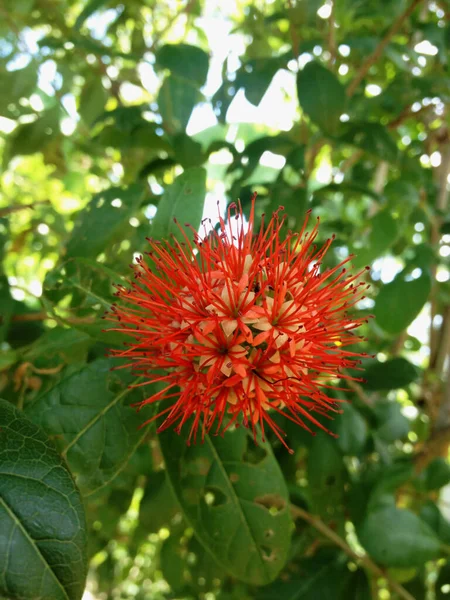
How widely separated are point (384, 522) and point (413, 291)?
576mm

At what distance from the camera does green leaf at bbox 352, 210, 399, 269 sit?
58.4 inches

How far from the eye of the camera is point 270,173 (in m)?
2.87

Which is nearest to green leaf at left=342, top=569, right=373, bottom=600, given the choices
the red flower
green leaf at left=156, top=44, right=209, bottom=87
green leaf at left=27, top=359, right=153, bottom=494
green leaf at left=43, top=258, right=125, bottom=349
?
the red flower

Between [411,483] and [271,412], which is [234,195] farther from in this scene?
[411,483]

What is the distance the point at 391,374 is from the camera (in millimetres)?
1474

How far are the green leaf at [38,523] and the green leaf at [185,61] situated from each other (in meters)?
1.08

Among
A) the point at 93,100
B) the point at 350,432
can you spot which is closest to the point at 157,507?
Answer: the point at 350,432

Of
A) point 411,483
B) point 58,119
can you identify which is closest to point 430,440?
point 411,483

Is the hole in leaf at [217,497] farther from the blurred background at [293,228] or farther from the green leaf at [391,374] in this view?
the green leaf at [391,374]

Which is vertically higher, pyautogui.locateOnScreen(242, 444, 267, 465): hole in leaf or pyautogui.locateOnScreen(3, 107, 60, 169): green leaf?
pyautogui.locateOnScreen(3, 107, 60, 169): green leaf

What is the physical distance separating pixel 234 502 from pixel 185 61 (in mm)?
1139

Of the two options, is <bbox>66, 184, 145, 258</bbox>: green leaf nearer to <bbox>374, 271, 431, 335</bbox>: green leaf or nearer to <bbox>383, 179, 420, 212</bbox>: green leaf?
<bbox>374, 271, 431, 335</bbox>: green leaf

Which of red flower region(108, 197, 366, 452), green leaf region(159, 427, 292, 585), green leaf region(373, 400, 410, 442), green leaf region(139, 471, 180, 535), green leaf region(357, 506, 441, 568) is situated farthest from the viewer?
green leaf region(373, 400, 410, 442)

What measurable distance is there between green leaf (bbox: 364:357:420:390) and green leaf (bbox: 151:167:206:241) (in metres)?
0.67
